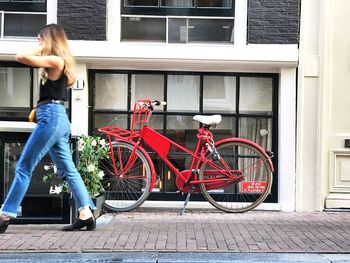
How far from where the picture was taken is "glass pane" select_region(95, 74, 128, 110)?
7.63 metres

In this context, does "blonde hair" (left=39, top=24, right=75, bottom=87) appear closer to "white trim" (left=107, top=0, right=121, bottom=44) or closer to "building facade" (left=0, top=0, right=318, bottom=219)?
"building facade" (left=0, top=0, right=318, bottom=219)

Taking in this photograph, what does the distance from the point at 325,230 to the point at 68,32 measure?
4.05 metres

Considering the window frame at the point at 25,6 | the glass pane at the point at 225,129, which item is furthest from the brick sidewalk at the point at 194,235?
the window frame at the point at 25,6

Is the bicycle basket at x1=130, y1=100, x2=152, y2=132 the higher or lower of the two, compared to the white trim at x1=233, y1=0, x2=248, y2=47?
lower

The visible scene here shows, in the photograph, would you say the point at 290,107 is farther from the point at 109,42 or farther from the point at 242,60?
the point at 109,42

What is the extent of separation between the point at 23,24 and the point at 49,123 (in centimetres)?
281

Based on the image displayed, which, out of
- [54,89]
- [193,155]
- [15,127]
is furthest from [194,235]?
[15,127]

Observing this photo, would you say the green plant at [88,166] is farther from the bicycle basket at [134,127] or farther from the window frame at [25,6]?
the window frame at [25,6]

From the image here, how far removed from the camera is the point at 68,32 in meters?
7.30

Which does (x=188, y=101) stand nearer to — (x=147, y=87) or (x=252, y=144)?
(x=147, y=87)

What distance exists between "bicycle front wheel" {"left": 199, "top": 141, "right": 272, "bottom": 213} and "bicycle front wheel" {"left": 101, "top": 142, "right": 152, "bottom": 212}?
759mm

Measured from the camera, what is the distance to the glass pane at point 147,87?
763 cm

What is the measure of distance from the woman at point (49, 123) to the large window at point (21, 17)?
2.29m

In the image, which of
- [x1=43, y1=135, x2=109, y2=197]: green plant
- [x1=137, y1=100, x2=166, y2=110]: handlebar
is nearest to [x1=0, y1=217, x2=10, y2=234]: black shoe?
[x1=43, y1=135, x2=109, y2=197]: green plant
